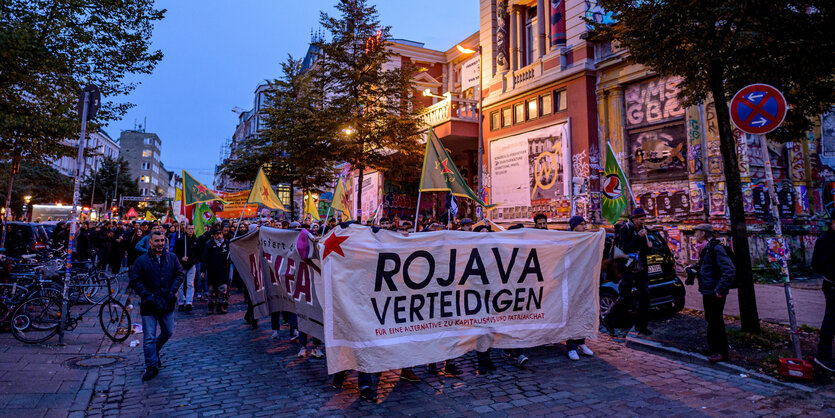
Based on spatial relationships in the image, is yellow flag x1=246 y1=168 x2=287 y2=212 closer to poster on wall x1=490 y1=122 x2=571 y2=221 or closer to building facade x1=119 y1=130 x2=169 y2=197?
poster on wall x1=490 y1=122 x2=571 y2=221

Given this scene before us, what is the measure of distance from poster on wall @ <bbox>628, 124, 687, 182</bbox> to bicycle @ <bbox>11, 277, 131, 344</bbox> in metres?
16.5

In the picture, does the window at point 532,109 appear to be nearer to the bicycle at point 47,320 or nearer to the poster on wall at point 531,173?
the poster on wall at point 531,173

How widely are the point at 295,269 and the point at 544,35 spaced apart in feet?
59.8

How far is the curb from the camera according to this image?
5.49m

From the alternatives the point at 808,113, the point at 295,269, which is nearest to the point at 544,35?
the point at 808,113

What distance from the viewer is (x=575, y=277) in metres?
6.66

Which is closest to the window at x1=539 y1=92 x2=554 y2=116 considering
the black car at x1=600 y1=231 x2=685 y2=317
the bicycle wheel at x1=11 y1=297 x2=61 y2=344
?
the black car at x1=600 y1=231 x2=685 y2=317

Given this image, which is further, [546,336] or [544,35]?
[544,35]

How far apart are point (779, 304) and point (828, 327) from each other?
5.12 metres

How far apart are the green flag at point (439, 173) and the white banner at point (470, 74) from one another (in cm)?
1794

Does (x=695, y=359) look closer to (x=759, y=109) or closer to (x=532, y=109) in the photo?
(x=759, y=109)

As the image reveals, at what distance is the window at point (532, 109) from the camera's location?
20.7 meters

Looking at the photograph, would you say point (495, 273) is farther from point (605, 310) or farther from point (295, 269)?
point (605, 310)

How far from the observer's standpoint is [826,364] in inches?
232
